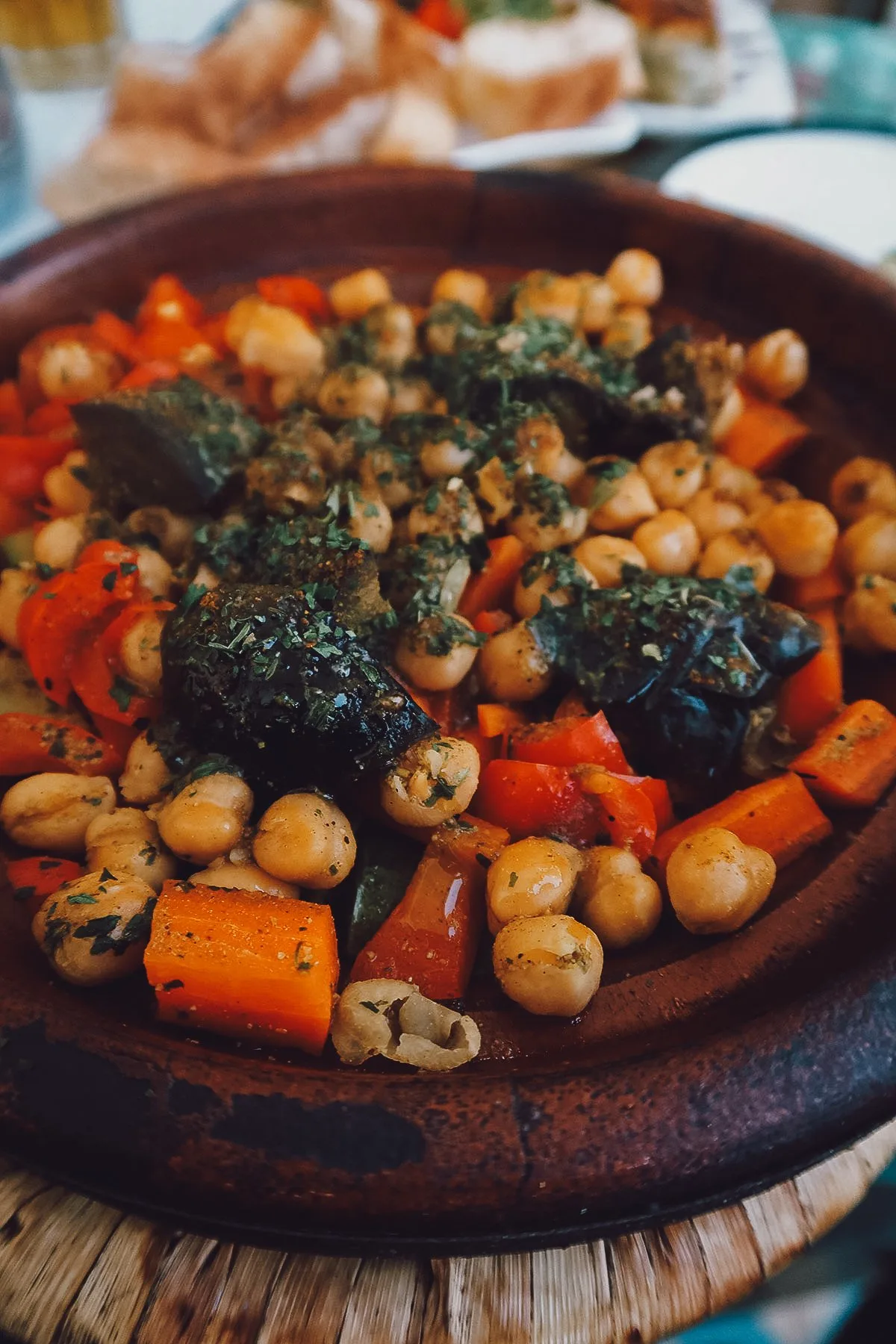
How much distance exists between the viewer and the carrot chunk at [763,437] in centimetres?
244

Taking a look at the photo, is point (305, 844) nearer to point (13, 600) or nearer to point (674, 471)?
point (13, 600)

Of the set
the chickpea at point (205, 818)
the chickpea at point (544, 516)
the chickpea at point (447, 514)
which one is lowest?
the chickpea at point (205, 818)

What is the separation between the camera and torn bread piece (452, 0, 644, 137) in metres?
4.12

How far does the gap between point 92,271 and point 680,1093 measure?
2.50m

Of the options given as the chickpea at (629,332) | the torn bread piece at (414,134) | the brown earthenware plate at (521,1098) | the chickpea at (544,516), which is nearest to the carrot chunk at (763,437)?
the chickpea at (629,332)

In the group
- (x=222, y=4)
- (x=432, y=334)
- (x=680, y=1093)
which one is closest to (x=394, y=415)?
(x=432, y=334)

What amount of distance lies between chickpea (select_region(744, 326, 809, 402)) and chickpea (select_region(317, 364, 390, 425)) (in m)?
0.96

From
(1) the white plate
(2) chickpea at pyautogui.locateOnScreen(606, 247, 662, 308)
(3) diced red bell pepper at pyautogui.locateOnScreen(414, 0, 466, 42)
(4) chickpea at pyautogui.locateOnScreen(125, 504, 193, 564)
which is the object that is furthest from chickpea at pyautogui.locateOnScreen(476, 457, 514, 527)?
(3) diced red bell pepper at pyautogui.locateOnScreen(414, 0, 466, 42)

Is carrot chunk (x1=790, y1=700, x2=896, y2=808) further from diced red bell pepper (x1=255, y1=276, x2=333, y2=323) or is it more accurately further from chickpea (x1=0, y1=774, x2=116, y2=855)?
diced red bell pepper (x1=255, y1=276, x2=333, y2=323)

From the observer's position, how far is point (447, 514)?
6.77 ft

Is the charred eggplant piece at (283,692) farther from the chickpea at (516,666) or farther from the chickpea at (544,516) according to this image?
the chickpea at (544,516)

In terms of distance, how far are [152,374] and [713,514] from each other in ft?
4.61

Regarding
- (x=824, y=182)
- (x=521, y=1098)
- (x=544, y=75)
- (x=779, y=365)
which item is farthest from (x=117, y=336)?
(x=824, y=182)

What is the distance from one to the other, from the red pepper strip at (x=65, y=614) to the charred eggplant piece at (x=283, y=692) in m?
0.22
